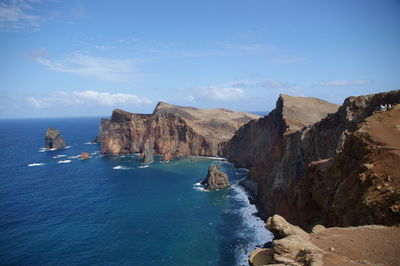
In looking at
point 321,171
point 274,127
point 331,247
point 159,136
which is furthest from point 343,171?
point 159,136

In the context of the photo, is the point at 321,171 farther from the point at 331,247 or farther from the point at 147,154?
the point at 147,154

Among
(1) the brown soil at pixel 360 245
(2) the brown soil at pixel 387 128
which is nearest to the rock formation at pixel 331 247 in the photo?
(1) the brown soil at pixel 360 245

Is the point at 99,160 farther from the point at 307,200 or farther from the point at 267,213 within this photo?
the point at 307,200

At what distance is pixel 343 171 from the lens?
31.5 metres

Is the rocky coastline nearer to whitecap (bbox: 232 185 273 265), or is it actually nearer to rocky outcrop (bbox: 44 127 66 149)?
whitecap (bbox: 232 185 273 265)

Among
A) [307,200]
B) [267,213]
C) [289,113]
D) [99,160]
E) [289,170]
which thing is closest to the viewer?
[307,200]

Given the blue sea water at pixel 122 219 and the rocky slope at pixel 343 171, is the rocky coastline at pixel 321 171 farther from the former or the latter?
the blue sea water at pixel 122 219

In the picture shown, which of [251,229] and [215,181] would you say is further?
Answer: [215,181]

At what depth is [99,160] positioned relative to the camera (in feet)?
447

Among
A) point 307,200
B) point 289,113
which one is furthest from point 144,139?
point 307,200

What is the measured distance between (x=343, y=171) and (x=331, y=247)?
1516 centimetres

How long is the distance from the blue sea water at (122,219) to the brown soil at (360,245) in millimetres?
29290

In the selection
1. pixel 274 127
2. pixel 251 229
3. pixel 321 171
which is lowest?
pixel 251 229

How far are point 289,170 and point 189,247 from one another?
1004 inches
